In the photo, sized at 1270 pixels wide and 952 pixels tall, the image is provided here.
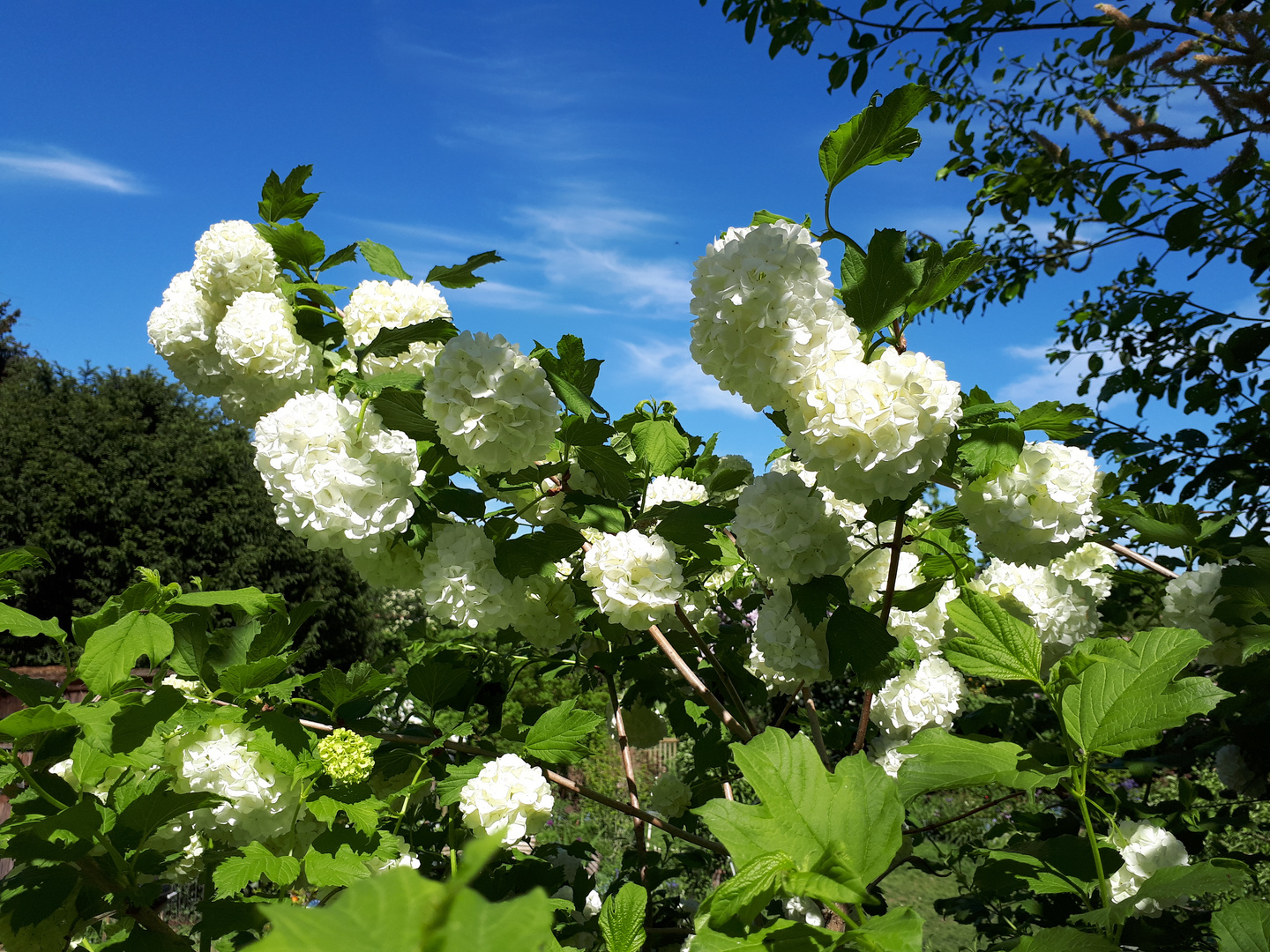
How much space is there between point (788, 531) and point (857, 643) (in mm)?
258

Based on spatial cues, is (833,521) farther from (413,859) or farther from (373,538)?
(413,859)

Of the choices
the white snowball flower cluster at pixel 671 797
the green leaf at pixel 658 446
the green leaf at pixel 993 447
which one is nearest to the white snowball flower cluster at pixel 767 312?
the green leaf at pixel 993 447

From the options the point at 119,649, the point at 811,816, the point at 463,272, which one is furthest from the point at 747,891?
the point at 463,272

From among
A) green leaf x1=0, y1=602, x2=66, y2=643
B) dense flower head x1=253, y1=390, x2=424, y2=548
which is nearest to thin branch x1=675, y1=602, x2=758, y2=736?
dense flower head x1=253, y1=390, x2=424, y2=548

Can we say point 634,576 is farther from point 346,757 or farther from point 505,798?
point 346,757

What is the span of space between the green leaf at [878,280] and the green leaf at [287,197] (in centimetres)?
144

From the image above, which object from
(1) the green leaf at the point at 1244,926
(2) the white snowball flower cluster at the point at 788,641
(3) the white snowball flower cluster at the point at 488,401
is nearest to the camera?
(1) the green leaf at the point at 1244,926

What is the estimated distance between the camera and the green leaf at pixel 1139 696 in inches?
42.5

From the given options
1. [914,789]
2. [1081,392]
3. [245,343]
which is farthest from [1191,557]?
[1081,392]

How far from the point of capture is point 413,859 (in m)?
1.78

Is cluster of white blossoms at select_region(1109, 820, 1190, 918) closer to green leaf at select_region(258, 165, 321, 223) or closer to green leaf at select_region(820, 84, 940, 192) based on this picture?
green leaf at select_region(820, 84, 940, 192)

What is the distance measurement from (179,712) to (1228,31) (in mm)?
3902

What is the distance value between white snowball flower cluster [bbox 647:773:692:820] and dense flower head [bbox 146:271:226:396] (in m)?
2.06

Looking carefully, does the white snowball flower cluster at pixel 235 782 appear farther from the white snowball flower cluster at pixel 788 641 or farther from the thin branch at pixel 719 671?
the white snowball flower cluster at pixel 788 641
